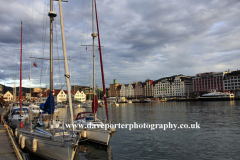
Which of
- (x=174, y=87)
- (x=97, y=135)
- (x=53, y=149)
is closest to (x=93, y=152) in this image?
(x=97, y=135)

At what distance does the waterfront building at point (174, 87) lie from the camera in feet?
589

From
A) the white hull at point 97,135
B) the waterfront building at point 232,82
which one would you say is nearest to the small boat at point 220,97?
the waterfront building at point 232,82

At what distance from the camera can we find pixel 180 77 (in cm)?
18500

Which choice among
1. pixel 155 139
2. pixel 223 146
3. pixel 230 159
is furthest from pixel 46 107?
pixel 223 146

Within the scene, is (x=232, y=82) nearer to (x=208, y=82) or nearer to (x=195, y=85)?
(x=208, y=82)

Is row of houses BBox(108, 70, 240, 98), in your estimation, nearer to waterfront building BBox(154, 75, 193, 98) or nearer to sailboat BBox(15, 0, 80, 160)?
waterfront building BBox(154, 75, 193, 98)

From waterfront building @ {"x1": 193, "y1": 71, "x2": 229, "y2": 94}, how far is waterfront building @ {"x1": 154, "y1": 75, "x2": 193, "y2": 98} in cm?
700

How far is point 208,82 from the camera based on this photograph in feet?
566

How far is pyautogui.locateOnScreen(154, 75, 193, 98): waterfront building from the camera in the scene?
179m

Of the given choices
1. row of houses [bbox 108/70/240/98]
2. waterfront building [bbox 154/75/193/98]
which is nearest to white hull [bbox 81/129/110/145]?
row of houses [bbox 108/70/240/98]

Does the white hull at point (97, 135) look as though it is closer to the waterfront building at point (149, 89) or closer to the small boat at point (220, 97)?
the small boat at point (220, 97)

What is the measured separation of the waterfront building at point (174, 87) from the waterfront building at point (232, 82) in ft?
105

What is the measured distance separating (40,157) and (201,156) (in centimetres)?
1164

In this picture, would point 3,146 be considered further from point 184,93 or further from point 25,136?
point 184,93
